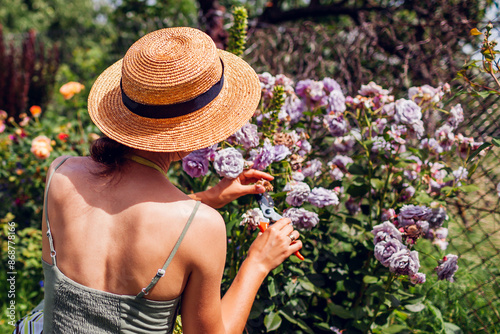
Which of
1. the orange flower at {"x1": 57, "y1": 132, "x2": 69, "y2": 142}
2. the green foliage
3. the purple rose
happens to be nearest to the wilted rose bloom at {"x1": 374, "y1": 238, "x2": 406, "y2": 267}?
the purple rose

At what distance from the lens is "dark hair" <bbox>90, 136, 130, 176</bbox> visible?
4.45 ft

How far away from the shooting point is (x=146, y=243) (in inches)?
48.9

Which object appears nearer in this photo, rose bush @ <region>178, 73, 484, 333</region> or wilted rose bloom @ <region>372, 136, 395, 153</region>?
rose bush @ <region>178, 73, 484, 333</region>

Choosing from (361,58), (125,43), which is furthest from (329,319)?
(125,43)

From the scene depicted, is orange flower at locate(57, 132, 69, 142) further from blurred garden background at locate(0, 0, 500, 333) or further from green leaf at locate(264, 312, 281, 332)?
green leaf at locate(264, 312, 281, 332)

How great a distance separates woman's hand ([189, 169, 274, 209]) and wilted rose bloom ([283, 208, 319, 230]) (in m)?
0.17

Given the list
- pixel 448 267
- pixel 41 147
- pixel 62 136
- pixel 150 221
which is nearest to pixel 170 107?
pixel 150 221

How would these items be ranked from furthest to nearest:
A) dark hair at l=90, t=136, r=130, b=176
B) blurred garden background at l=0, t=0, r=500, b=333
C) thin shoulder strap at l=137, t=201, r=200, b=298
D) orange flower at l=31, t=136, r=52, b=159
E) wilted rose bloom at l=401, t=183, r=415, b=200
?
orange flower at l=31, t=136, r=52, b=159, wilted rose bloom at l=401, t=183, r=415, b=200, blurred garden background at l=0, t=0, r=500, b=333, dark hair at l=90, t=136, r=130, b=176, thin shoulder strap at l=137, t=201, r=200, b=298

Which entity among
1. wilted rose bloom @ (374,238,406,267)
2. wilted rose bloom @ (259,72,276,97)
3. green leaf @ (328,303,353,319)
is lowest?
green leaf @ (328,303,353,319)

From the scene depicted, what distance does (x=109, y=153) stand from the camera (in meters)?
1.36

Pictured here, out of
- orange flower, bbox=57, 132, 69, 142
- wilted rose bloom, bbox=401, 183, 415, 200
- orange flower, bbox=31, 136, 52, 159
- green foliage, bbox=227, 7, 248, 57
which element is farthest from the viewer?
orange flower, bbox=57, 132, 69, 142

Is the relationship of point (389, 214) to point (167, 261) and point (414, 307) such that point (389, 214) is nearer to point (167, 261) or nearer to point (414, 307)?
point (414, 307)

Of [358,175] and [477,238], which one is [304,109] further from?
[477,238]

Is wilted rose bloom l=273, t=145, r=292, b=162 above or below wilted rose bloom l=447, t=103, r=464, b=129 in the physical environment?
below
